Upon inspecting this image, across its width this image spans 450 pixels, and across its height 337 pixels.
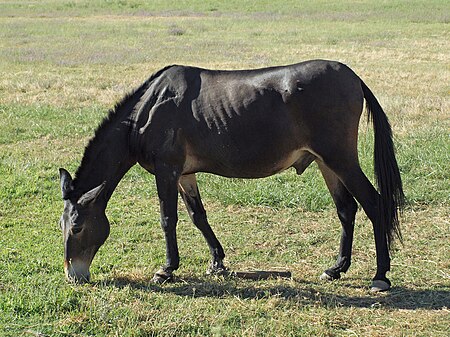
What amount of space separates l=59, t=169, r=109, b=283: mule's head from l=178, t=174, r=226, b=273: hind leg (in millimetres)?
909

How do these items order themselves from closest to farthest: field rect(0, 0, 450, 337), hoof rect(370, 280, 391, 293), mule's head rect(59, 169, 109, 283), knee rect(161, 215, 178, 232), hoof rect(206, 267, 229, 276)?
1. field rect(0, 0, 450, 337)
2. hoof rect(370, 280, 391, 293)
3. mule's head rect(59, 169, 109, 283)
4. knee rect(161, 215, 178, 232)
5. hoof rect(206, 267, 229, 276)

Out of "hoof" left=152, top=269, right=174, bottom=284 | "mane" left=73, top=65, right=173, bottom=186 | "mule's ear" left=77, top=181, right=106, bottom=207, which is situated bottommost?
"hoof" left=152, top=269, right=174, bottom=284

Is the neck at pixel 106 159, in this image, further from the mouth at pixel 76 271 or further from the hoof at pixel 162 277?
the hoof at pixel 162 277

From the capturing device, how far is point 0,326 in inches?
201

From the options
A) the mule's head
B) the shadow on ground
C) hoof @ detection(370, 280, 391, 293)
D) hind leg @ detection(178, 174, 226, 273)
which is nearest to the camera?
the shadow on ground

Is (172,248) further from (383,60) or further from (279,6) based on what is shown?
(279,6)

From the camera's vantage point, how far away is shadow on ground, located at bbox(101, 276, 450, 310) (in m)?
5.60

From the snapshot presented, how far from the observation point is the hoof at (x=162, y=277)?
20.1ft

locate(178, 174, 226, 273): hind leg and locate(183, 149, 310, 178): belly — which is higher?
locate(183, 149, 310, 178): belly

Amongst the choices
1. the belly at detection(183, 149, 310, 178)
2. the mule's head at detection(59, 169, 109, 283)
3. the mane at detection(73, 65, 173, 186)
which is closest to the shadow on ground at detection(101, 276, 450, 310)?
the mule's head at detection(59, 169, 109, 283)

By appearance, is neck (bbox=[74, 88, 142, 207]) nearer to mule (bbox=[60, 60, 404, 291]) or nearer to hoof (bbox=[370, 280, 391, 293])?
mule (bbox=[60, 60, 404, 291])

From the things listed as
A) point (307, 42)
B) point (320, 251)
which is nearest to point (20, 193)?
point (320, 251)

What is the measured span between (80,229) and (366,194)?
2493 millimetres

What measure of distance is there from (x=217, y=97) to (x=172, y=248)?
4.67ft
